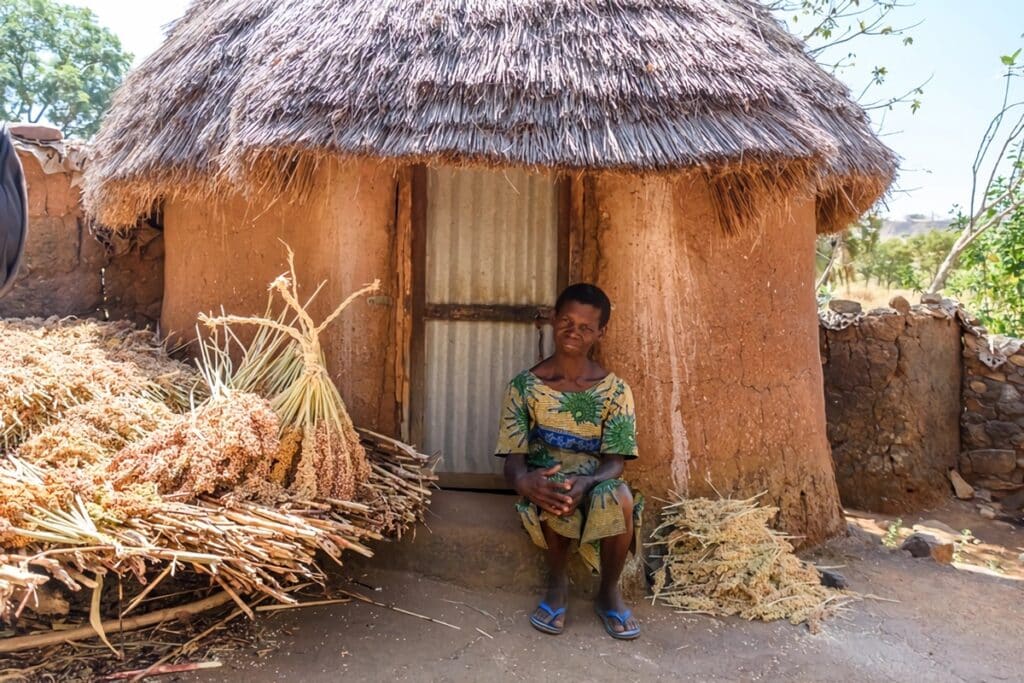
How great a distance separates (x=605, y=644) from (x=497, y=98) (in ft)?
7.06

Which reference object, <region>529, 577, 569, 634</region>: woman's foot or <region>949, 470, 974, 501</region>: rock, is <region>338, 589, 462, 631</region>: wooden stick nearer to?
<region>529, 577, 569, 634</region>: woman's foot

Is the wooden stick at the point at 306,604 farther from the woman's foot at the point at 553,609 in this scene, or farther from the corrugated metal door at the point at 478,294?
the corrugated metal door at the point at 478,294

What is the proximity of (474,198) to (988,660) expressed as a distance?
2976 millimetres

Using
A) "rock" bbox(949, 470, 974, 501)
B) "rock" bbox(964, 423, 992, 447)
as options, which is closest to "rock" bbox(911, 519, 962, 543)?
"rock" bbox(949, 470, 974, 501)

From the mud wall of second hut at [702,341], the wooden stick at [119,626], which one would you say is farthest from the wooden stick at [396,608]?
the mud wall of second hut at [702,341]

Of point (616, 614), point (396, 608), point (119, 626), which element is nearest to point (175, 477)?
point (119, 626)

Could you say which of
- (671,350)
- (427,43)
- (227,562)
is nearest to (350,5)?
(427,43)

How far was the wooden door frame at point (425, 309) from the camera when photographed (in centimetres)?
384

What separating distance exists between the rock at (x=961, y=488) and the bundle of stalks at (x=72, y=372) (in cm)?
500

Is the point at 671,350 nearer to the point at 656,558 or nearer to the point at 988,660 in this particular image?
the point at 656,558

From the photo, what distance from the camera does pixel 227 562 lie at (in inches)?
103

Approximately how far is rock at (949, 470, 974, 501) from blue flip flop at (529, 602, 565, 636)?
380 centimetres

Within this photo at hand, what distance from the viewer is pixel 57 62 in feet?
53.8

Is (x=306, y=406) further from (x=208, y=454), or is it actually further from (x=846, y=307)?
(x=846, y=307)
